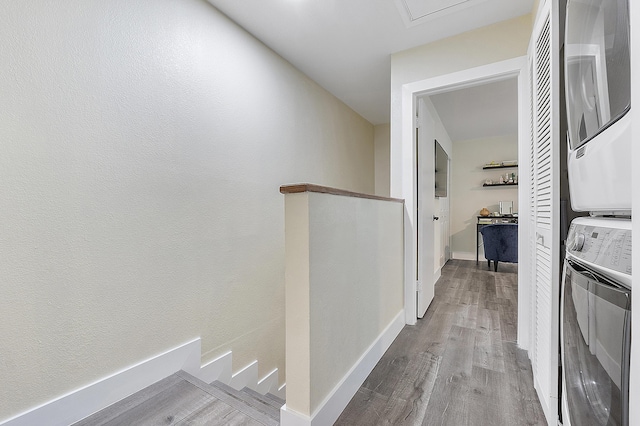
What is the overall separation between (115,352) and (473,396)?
1783 mm

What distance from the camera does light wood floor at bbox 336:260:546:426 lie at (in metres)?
1.33

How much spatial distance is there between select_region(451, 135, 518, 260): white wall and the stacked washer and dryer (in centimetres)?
520

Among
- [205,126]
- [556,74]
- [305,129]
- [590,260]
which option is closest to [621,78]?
[590,260]

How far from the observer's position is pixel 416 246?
2.46 m

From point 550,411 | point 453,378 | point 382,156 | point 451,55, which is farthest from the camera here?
point 382,156

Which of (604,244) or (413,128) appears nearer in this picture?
(604,244)

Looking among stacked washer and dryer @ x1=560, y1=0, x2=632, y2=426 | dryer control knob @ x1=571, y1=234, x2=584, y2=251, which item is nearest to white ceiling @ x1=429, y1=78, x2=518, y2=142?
stacked washer and dryer @ x1=560, y1=0, x2=632, y2=426

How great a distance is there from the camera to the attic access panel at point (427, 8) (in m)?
1.85

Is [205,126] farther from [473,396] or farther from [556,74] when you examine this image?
[473,396]

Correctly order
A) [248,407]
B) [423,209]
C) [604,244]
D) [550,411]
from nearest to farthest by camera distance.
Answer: [604,244]
[550,411]
[248,407]
[423,209]

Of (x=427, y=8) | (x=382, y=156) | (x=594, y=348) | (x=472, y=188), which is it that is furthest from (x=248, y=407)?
(x=472, y=188)

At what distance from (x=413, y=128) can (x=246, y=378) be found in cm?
232

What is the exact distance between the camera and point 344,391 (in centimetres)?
140

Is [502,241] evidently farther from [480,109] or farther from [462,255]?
[480,109]
